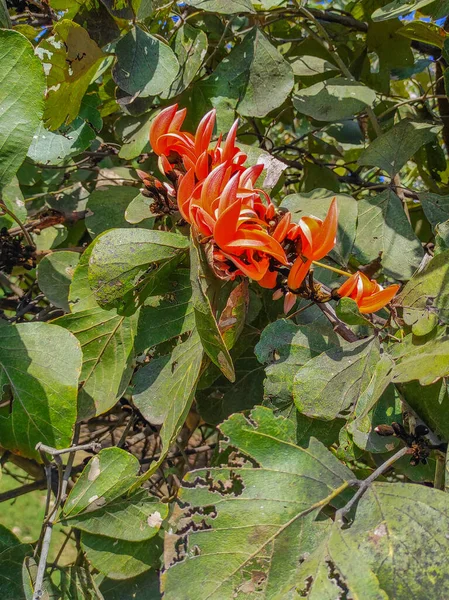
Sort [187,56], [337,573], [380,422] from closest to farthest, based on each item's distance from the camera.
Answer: [337,573], [380,422], [187,56]

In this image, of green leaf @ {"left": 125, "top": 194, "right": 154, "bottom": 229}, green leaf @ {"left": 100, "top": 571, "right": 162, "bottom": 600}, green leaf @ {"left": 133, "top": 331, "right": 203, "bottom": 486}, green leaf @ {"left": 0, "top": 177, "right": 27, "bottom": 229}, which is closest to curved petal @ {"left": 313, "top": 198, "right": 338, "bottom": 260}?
green leaf @ {"left": 133, "top": 331, "right": 203, "bottom": 486}

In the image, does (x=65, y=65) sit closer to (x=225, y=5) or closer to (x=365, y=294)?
(x=225, y=5)

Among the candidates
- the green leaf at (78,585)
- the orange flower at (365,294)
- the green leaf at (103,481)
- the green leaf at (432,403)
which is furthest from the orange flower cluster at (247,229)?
the green leaf at (78,585)

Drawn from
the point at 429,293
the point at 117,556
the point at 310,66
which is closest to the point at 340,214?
the point at 429,293

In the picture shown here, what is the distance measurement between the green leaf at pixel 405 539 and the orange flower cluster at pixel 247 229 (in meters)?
0.26

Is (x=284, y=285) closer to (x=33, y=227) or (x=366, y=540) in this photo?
(x=366, y=540)

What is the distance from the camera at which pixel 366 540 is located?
0.66 meters

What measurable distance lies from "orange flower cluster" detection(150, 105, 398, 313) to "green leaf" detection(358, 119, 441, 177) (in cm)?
48

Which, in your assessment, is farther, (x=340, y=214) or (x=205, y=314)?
(x=340, y=214)

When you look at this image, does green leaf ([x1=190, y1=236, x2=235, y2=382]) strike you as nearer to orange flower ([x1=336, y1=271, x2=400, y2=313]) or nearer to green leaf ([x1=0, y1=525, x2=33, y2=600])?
orange flower ([x1=336, y1=271, x2=400, y2=313])

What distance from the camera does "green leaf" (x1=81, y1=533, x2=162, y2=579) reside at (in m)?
0.96

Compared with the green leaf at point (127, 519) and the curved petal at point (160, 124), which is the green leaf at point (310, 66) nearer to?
the curved petal at point (160, 124)

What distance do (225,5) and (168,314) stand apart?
0.58 meters

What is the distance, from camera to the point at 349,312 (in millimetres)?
811
